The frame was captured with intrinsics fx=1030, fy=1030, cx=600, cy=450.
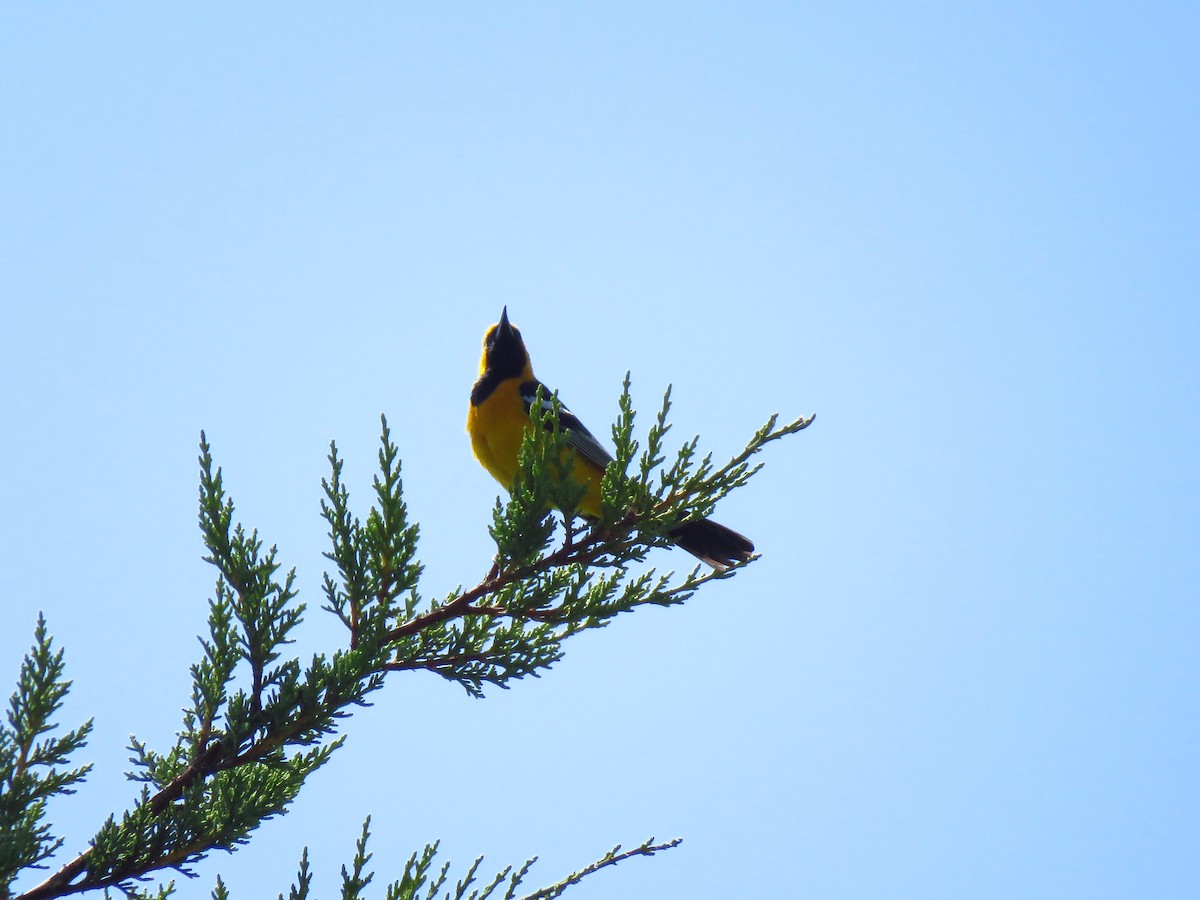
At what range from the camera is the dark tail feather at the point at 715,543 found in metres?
4.33

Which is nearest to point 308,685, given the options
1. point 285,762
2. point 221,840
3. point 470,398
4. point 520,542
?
point 285,762

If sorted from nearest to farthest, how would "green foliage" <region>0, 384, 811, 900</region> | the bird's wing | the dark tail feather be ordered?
"green foliage" <region>0, 384, 811, 900</region>, the dark tail feather, the bird's wing

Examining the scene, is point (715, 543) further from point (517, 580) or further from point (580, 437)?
point (517, 580)

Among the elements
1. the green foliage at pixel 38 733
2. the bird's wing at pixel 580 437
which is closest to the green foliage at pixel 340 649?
the green foliage at pixel 38 733

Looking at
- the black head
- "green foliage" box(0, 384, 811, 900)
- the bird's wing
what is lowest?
"green foliage" box(0, 384, 811, 900)

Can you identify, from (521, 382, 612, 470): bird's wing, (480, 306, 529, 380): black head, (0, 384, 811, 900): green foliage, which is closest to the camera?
(0, 384, 811, 900): green foliage

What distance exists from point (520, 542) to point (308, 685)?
67cm

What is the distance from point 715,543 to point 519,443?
1225 millimetres

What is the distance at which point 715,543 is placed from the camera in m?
4.36

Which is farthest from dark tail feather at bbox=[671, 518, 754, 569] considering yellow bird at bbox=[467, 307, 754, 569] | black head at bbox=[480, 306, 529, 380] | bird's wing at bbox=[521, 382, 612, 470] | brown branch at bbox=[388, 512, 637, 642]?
black head at bbox=[480, 306, 529, 380]

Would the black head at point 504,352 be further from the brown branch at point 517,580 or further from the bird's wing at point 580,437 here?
the brown branch at point 517,580

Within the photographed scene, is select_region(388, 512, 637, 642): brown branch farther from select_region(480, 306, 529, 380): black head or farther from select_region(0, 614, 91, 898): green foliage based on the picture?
select_region(480, 306, 529, 380): black head

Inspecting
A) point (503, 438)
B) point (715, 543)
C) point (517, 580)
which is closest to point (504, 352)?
point (503, 438)

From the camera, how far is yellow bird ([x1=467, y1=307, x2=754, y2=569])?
14.3 feet
